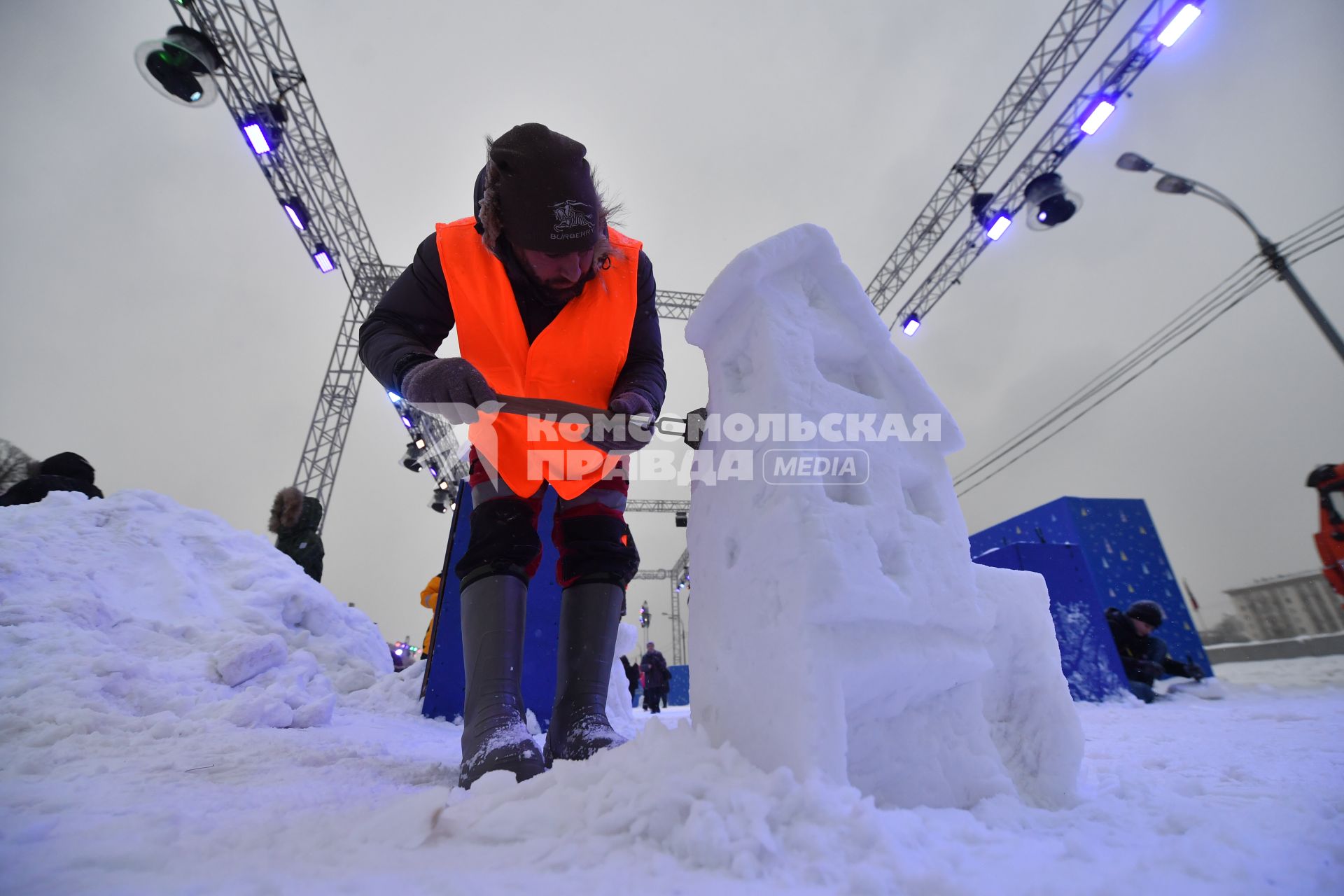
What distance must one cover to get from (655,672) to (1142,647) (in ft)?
22.5

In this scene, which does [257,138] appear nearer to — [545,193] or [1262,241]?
[545,193]

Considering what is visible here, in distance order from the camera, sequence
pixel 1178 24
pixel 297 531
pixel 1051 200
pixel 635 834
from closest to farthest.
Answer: pixel 635 834
pixel 297 531
pixel 1178 24
pixel 1051 200

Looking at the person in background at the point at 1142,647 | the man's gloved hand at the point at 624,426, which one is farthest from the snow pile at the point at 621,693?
the person in background at the point at 1142,647

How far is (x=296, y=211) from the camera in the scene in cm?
697

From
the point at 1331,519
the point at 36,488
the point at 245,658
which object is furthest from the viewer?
the point at 1331,519

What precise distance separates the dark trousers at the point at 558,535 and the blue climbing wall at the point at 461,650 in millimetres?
1054

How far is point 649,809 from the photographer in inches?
25.2

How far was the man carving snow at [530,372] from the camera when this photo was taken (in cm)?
116

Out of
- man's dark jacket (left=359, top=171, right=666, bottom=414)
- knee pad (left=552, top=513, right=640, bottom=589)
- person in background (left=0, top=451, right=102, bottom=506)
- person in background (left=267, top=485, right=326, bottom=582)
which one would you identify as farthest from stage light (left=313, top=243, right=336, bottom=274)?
knee pad (left=552, top=513, right=640, bottom=589)

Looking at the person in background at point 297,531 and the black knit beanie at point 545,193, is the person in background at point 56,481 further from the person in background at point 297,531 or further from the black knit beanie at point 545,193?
the black knit beanie at point 545,193

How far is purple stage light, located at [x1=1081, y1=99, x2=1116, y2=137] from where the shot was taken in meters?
5.82

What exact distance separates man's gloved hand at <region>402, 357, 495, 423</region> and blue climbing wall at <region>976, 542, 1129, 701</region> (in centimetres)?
363

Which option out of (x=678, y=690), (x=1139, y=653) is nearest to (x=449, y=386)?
(x=1139, y=653)

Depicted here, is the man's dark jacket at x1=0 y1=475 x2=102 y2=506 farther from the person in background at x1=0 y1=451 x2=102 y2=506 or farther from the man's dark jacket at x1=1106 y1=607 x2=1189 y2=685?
the man's dark jacket at x1=1106 y1=607 x2=1189 y2=685
